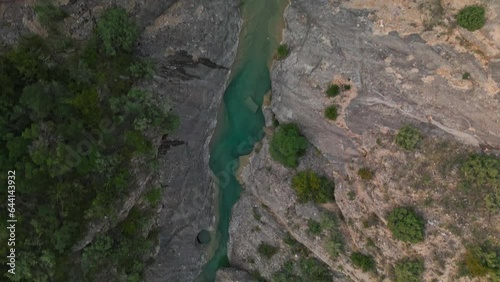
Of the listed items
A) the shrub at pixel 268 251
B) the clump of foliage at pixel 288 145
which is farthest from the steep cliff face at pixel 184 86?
the clump of foliage at pixel 288 145

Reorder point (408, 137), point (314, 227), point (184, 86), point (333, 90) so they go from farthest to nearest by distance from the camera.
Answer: point (184, 86), point (314, 227), point (333, 90), point (408, 137)

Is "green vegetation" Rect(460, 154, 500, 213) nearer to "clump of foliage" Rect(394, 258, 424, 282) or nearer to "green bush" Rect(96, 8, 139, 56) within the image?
"clump of foliage" Rect(394, 258, 424, 282)

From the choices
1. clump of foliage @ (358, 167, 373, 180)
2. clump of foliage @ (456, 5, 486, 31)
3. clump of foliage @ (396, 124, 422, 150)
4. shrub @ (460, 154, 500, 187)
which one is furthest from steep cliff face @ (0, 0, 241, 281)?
shrub @ (460, 154, 500, 187)

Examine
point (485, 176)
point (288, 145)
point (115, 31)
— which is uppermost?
point (115, 31)

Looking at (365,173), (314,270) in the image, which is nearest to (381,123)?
(365,173)

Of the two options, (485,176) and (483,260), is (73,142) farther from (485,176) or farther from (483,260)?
(483,260)

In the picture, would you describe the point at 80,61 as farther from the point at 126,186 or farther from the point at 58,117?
the point at 126,186
